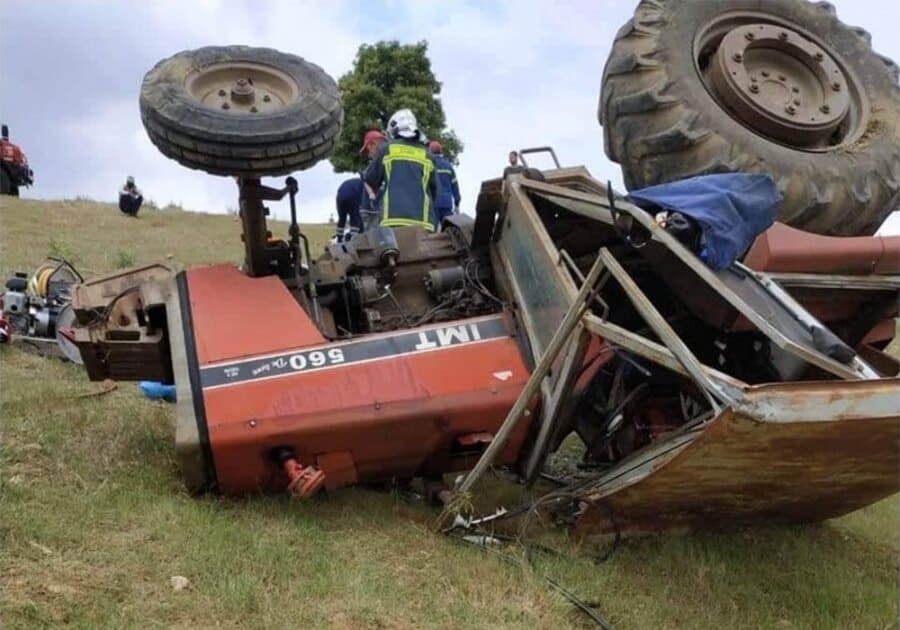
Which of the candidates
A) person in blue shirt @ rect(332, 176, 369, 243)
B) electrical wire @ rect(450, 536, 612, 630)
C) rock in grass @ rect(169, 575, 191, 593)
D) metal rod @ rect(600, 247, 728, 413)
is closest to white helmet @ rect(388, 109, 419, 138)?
person in blue shirt @ rect(332, 176, 369, 243)

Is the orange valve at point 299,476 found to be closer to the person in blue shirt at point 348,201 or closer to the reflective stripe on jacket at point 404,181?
the reflective stripe on jacket at point 404,181

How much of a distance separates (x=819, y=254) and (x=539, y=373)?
129 cm

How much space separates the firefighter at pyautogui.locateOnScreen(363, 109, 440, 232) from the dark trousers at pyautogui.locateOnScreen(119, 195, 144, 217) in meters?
11.6

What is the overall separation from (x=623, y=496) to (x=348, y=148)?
21665 millimetres

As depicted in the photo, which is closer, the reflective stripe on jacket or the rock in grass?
the rock in grass

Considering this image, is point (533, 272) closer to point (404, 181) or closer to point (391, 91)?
point (404, 181)

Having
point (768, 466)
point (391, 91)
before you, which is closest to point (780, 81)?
point (768, 466)

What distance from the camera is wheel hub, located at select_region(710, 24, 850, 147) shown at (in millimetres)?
5449

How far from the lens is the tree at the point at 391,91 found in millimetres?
26000

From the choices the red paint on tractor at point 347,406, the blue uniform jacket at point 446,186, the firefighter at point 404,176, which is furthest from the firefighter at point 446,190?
the red paint on tractor at point 347,406

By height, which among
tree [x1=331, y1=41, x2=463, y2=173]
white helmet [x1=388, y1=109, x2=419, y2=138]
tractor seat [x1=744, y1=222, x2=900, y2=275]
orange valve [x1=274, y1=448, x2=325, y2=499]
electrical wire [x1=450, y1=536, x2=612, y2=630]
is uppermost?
tree [x1=331, y1=41, x2=463, y2=173]

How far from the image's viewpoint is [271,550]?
3.67m

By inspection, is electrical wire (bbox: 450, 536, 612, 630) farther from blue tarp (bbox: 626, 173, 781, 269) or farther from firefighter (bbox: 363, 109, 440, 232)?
firefighter (bbox: 363, 109, 440, 232)

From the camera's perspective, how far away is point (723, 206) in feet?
12.5
